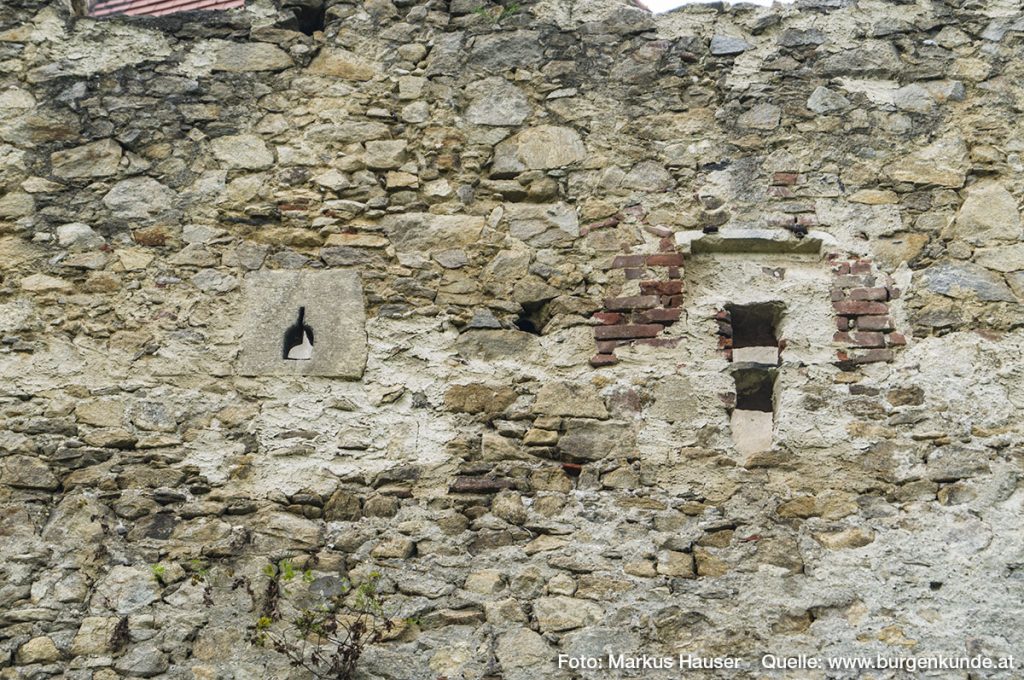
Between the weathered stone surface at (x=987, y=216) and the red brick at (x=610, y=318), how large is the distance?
120 centimetres

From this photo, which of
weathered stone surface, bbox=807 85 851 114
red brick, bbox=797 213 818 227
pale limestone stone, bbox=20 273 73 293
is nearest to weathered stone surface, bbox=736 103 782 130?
weathered stone surface, bbox=807 85 851 114

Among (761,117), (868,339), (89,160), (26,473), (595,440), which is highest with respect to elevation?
(761,117)

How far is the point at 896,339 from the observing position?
3.98 meters

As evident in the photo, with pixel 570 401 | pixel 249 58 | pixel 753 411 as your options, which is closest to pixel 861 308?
pixel 753 411

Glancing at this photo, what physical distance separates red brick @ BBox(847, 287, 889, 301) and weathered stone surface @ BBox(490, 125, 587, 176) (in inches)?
41.8

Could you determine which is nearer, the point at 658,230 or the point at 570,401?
the point at 570,401

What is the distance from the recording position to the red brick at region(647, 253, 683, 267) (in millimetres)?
4141

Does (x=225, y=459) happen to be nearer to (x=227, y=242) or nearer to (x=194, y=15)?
(x=227, y=242)

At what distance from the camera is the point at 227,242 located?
4.27 m

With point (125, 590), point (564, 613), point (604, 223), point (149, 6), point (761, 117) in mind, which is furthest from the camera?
point (149, 6)

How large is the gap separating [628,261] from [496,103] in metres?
0.81

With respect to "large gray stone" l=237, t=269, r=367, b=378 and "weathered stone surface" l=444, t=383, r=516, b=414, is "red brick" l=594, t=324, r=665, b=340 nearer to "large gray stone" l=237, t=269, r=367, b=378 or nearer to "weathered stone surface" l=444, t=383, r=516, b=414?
"weathered stone surface" l=444, t=383, r=516, b=414

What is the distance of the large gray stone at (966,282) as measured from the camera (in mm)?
4035

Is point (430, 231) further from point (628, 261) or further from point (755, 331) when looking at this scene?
point (755, 331)
